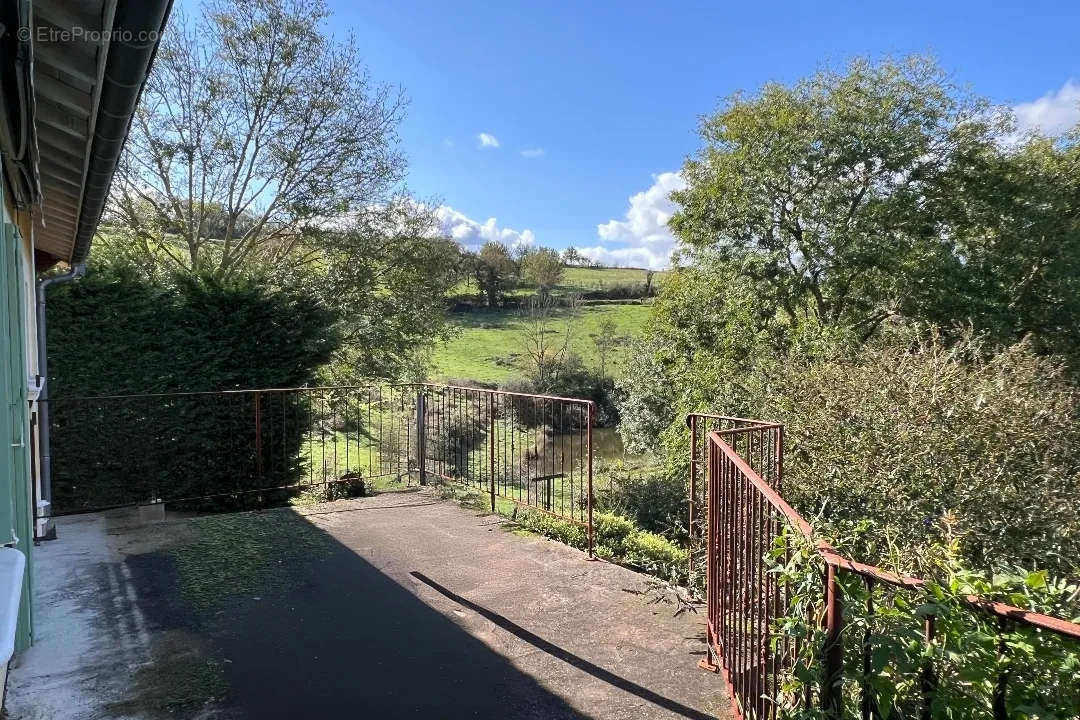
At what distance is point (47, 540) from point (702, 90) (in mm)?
14176

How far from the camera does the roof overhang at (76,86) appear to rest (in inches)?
76.9

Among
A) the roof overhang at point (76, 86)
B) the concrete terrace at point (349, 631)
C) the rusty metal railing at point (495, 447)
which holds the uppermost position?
the roof overhang at point (76, 86)

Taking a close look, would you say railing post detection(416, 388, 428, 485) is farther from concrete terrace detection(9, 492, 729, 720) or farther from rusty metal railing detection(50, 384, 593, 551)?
concrete terrace detection(9, 492, 729, 720)

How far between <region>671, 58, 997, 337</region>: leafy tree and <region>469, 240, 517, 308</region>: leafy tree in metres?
21.6

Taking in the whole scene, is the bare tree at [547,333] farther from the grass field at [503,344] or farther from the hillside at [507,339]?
the hillside at [507,339]

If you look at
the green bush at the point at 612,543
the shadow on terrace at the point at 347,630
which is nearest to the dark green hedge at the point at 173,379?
the shadow on terrace at the point at 347,630

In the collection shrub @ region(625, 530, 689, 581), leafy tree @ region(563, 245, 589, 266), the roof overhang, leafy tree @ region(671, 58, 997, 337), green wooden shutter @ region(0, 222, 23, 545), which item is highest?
leafy tree @ region(563, 245, 589, 266)

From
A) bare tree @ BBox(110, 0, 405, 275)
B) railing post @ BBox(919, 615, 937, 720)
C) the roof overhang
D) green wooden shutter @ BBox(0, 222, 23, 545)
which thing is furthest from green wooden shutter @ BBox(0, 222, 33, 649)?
bare tree @ BBox(110, 0, 405, 275)

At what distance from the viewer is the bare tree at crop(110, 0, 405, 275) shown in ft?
40.0

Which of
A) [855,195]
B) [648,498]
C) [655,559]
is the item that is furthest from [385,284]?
[655,559]

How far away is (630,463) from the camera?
13750mm

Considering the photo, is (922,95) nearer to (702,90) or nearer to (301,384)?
(702,90)

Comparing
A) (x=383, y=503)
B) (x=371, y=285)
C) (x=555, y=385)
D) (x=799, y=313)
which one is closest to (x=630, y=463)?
(x=799, y=313)

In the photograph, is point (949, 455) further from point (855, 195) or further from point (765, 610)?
point (855, 195)
